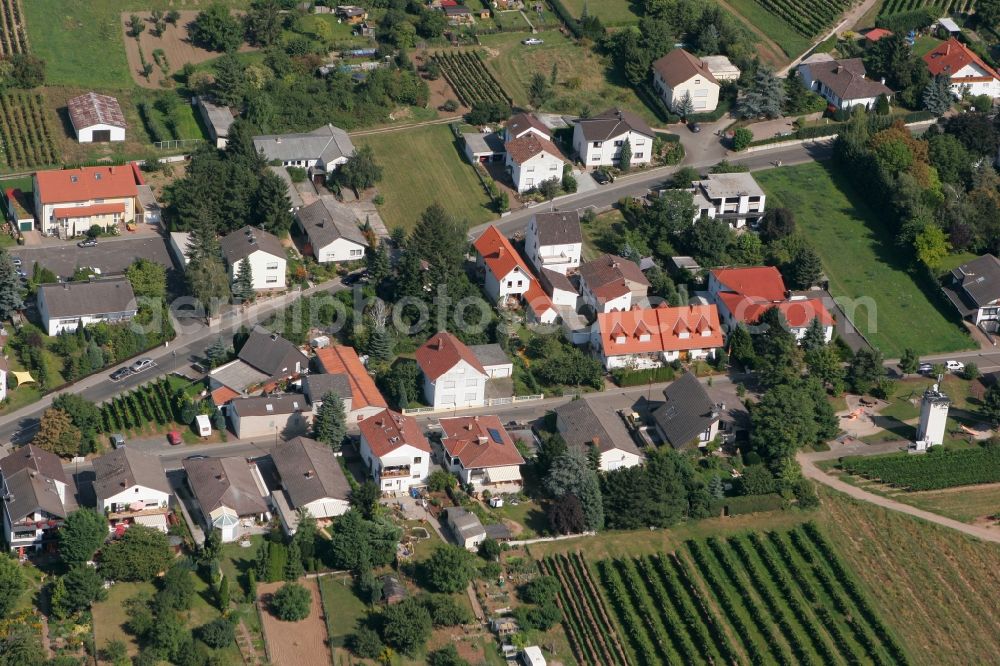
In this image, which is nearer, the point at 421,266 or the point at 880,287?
the point at 421,266

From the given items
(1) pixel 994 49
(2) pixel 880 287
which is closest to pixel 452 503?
(2) pixel 880 287

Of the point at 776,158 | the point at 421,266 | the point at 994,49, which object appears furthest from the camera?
the point at 994,49

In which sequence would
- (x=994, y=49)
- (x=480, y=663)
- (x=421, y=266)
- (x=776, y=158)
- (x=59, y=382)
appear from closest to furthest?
(x=480, y=663), (x=59, y=382), (x=421, y=266), (x=776, y=158), (x=994, y=49)

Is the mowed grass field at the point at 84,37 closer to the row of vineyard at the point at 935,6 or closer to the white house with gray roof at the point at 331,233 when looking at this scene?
the white house with gray roof at the point at 331,233

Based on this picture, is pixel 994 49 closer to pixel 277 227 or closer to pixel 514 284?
pixel 514 284

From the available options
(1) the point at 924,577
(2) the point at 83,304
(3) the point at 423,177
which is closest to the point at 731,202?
(3) the point at 423,177

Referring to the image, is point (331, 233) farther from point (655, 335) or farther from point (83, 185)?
point (655, 335)
